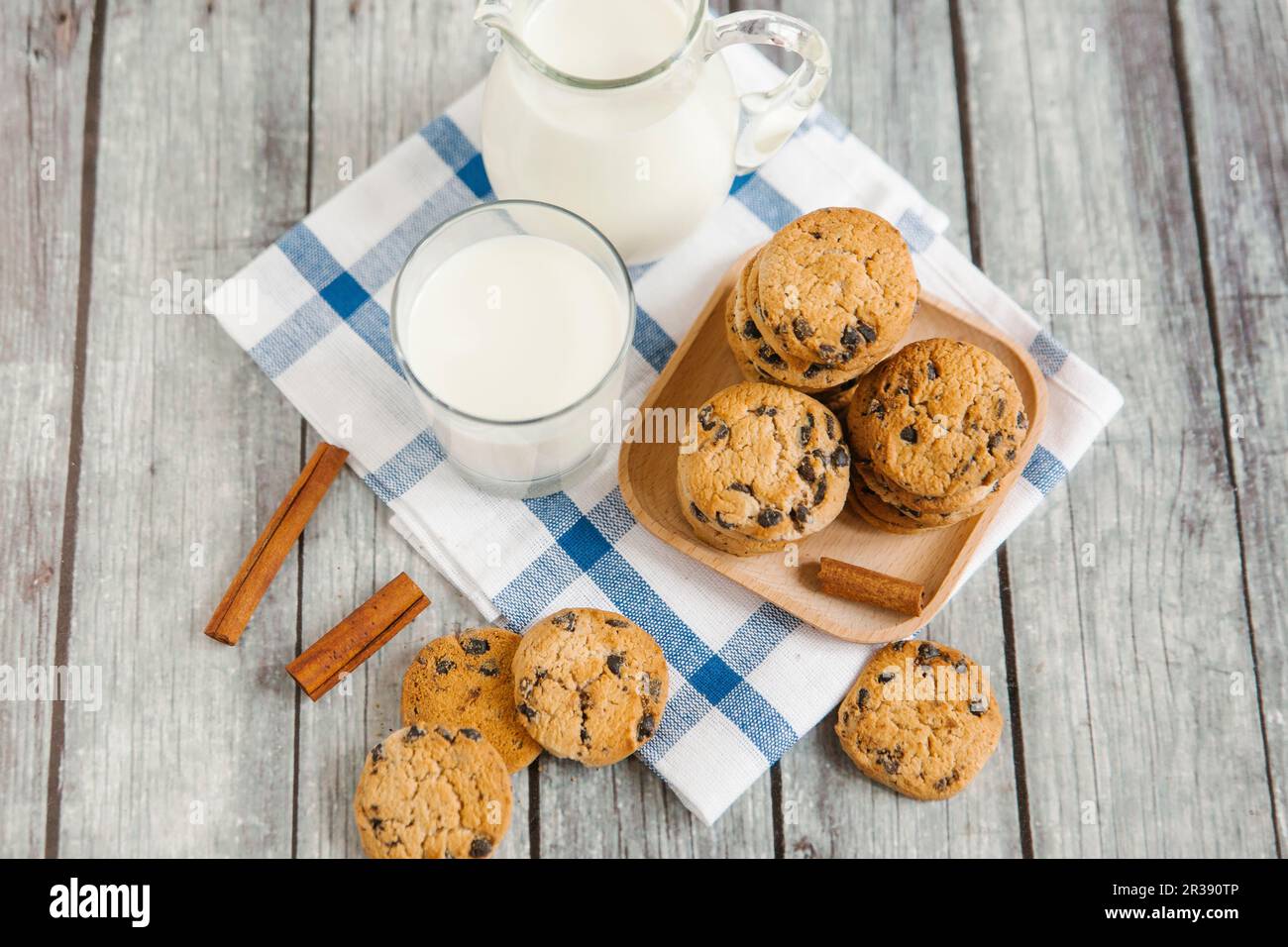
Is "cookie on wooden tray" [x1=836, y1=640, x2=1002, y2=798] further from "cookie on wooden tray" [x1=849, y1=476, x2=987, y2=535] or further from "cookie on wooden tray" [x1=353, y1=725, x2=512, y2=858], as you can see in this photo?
"cookie on wooden tray" [x1=353, y1=725, x2=512, y2=858]

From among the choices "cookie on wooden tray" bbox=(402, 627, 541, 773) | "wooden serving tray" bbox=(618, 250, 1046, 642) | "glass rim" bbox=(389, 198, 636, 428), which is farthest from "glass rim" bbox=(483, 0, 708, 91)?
"cookie on wooden tray" bbox=(402, 627, 541, 773)

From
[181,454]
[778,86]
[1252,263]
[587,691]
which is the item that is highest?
[778,86]

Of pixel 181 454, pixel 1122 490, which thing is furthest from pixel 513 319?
pixel 1122 490

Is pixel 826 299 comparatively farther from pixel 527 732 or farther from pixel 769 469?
pixel 527 732

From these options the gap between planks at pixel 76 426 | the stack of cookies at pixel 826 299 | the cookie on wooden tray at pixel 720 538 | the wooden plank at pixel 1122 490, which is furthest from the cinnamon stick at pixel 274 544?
the wooden plank at pixel 1122 490

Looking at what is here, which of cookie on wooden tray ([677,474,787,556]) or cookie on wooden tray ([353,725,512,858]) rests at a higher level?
cookie on wooden tray ([677,474,787,556])
